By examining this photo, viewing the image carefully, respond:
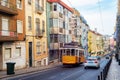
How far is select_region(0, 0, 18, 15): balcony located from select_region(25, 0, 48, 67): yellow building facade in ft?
18.1

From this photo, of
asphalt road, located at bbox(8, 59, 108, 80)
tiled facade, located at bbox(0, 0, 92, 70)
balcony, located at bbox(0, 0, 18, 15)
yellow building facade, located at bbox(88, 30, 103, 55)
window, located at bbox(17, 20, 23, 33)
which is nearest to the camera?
asphalt road, located at bbox(8, 59, 108, 80)

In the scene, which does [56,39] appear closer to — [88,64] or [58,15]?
[58,15]

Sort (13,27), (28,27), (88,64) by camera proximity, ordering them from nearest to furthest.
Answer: (13,27) → (88,64) → (28,27)

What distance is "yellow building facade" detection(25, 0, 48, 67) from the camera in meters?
40.3

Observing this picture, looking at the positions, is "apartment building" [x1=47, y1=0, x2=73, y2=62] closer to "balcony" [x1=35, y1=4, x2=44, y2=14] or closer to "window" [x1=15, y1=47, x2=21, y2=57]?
"balcony" [x1=35, y1=4, x2=44, y2=14]

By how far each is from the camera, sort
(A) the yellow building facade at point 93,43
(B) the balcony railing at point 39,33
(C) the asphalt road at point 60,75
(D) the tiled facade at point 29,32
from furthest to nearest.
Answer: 1. (A) the yellow building facade at point 93,43
2. (B) the balcony railing at point 39,33
3. (D) the tiled facade at point 29,32
4. (C) the asphalt road at point 60,75

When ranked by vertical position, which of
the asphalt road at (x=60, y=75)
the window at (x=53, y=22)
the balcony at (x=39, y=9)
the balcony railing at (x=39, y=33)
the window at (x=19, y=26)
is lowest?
the asphalt road at (x=60, y=75)

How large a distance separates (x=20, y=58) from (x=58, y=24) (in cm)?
2161

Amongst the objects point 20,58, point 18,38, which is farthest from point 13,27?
point 20,58

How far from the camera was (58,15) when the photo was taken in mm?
56969

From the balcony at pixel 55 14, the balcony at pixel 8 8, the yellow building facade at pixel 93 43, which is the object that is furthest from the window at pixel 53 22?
the yellow building facade at pixel 93 43

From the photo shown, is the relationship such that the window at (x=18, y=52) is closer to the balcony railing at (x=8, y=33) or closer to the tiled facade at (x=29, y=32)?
the tiled facade at (x=29, y=32)

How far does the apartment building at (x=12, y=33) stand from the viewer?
1259 inches

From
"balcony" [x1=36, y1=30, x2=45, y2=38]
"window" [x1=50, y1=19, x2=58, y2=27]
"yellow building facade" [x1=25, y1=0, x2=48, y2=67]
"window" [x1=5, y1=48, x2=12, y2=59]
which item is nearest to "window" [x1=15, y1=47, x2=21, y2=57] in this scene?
"window" [x1=5, y1=48, x2=12, y2=59]
